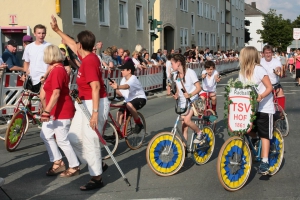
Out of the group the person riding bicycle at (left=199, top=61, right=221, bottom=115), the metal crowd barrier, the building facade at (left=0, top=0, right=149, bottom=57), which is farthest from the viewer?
the building facade at (left=0, top=0, right=149, bottom=57)

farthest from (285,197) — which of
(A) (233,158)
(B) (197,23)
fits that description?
(B) (197,23)

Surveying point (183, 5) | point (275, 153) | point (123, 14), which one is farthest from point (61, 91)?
point (183, 5)

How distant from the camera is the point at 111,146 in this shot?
874cm

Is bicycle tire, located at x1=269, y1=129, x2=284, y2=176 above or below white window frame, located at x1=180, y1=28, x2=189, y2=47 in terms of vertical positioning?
below

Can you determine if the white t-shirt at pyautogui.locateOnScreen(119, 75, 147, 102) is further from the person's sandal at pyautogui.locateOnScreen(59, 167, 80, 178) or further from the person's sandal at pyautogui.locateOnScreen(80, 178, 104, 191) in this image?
the person's sandal at pyautogui.locateOnScreen(80, 178, 104, 191)

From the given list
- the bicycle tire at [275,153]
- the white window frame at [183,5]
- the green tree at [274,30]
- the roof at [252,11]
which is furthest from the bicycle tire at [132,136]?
the roof at [252,11]

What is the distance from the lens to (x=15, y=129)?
28.8 ft

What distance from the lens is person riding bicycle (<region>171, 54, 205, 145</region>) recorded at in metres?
7.26

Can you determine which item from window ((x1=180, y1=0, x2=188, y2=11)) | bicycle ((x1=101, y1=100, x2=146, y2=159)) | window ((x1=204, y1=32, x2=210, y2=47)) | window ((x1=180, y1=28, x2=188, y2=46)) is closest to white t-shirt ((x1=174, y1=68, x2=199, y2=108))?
bicycle ((x1=101, y1=100, x2=146, y2=159))

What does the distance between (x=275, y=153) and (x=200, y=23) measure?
4717cm

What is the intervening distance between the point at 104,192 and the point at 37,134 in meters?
4.96

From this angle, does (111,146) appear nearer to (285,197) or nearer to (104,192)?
(104,192)

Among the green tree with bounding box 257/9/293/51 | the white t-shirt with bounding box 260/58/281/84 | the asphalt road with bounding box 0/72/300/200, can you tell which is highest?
the green tree with bounding box 257/9/293/51

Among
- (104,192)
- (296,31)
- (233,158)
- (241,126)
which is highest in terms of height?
(296,31)
